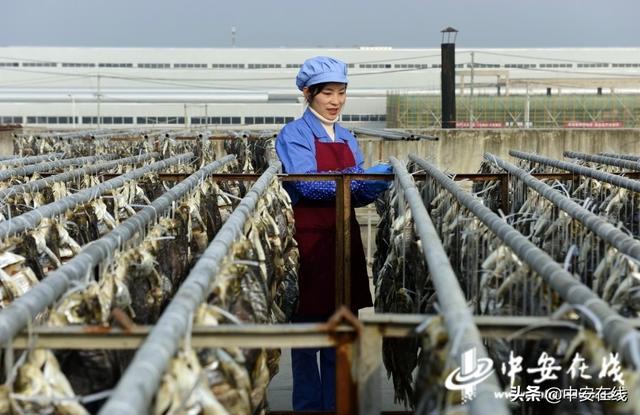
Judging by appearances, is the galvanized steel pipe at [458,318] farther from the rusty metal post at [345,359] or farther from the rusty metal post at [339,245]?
the rusty metal post at [339,245]

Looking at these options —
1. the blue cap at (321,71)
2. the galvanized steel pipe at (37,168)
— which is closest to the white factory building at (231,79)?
the galvanized steel pipe at (37,168)

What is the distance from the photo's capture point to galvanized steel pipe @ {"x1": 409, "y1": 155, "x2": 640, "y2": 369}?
76.2 inches

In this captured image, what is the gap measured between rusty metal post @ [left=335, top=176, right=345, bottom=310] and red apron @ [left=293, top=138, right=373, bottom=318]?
5 cm

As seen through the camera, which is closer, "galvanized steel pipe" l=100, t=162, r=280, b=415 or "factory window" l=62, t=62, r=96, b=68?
"galvanized steel pipe" l=100, t=162, r=280, b=415

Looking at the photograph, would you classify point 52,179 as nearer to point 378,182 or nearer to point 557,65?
point 378,182

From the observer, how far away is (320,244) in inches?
212

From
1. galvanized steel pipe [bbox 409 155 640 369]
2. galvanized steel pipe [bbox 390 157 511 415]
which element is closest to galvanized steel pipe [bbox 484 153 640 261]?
galvanized steel pipe [bbox 409 155 640 369]

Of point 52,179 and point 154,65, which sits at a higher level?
point 154,65

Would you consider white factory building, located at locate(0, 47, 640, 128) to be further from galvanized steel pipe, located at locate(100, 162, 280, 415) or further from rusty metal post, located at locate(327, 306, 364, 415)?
rusty metal post, located at locate(327, 306, 364, 415)

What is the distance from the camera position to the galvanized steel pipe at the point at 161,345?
1.72m

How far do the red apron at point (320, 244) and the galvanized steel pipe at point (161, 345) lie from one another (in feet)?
8.01

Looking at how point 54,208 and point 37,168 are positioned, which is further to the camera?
point 37,168

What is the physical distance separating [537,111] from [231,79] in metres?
19.2

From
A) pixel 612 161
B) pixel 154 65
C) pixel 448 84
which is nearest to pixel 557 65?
pixel 154 65
